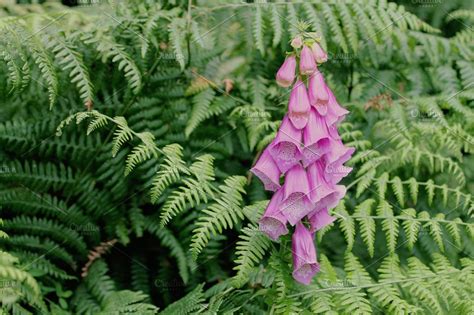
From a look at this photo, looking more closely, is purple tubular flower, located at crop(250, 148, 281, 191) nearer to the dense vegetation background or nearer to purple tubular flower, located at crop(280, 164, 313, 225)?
purple tubular flower, located at crop(280, 164, 313, 225)

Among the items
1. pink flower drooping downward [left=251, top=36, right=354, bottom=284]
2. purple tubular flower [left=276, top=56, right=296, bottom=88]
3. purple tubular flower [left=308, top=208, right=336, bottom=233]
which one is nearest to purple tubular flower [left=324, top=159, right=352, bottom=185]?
pink flower drooping downward [left=251, top=36, right=354, bottom=284]

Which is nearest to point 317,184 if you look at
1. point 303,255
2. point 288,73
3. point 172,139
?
point 303,255

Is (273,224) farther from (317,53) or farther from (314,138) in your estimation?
(317,53)

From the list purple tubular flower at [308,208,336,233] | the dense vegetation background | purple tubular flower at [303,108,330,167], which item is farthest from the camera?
the dense vegetation background

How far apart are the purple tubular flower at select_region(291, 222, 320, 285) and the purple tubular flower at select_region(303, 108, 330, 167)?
0.79 feet

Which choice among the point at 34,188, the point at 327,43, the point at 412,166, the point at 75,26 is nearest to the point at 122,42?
the point at 75,26

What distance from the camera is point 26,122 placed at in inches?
126

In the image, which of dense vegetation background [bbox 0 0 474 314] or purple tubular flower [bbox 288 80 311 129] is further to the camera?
dense vegetation background [bbox 0 0 474 314]

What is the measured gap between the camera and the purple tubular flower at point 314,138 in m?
2.17

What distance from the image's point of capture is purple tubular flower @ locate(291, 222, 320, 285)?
2.22 metres

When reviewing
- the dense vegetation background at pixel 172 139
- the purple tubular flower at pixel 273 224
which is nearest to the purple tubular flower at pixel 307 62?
the purple tubular flower at pixel 273 224

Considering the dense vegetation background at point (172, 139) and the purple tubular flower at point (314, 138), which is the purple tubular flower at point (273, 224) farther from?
the dense vegetation background at point (172, 139)

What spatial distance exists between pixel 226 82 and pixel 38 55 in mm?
1059

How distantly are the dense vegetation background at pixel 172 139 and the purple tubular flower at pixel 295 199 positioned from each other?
1.55 ft
